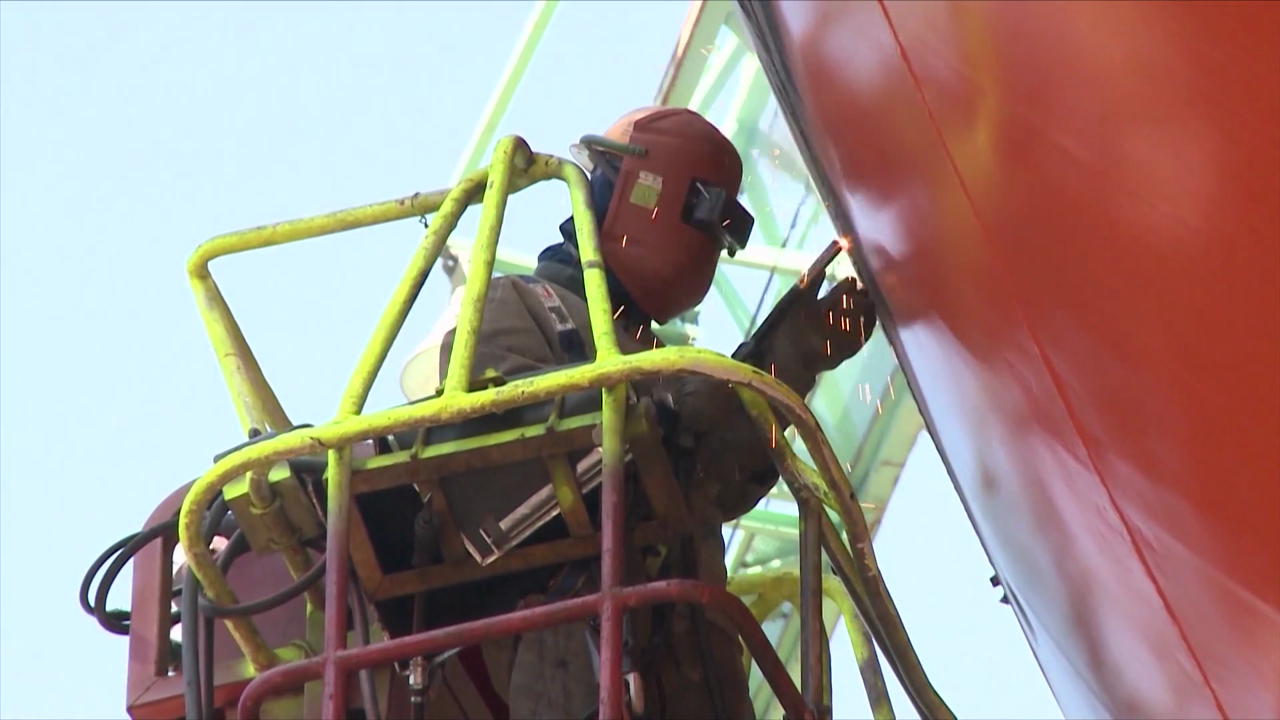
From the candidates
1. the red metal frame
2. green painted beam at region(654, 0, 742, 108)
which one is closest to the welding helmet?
the red metal frame

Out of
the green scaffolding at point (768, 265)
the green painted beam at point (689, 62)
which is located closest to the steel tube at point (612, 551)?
the green scaffolding at point (768, 265)

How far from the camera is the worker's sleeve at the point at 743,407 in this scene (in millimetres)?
3738

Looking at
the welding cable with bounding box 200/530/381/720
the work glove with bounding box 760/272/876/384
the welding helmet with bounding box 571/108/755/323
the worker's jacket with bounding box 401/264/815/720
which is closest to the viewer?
the welding cable with bounding box 200/530/381/720

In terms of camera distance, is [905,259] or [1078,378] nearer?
[1078,378]

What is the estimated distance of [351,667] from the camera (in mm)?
3211

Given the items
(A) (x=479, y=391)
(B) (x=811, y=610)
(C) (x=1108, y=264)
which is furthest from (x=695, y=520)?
(C) (x=1108, y=264)

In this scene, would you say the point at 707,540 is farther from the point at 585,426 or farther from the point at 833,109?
the point at 833,109

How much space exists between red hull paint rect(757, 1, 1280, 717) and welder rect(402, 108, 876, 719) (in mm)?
417

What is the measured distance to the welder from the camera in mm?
3705

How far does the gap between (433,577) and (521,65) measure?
672 centimetres

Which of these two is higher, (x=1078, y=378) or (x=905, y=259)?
(x=905, y=259)

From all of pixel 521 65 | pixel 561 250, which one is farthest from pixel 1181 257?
pixel 521 65

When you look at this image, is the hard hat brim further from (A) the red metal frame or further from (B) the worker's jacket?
(A) the red metal frame

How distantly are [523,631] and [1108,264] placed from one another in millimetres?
1191
